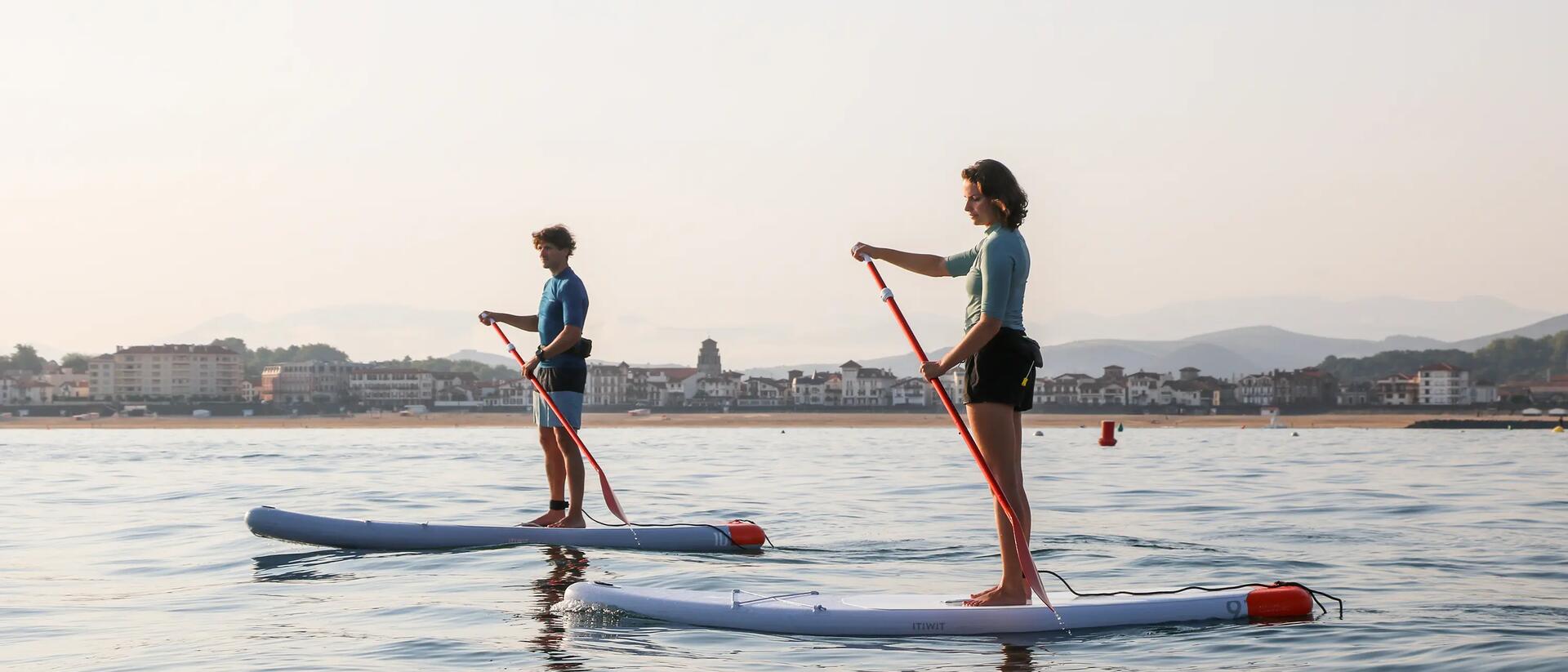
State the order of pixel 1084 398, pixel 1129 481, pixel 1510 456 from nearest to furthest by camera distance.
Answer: pixel 1129 481 → pixel 1510 456 → pixel 1084 398

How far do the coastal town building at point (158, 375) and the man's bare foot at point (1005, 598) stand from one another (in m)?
177

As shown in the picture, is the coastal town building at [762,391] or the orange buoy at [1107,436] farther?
the coastal town building at [762,391]

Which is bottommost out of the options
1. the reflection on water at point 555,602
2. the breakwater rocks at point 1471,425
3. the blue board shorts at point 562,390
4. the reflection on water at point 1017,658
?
the breakwater rocks at point 1471,425

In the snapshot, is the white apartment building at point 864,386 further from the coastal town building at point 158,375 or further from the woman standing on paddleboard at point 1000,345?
the woman standing on paddleboard at point 1000,345

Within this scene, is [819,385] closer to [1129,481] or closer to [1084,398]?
[1084,398]

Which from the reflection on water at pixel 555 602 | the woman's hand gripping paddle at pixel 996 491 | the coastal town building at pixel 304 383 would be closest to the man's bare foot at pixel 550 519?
the reflection on water at pixel 555 602

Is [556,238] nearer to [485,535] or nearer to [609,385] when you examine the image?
[485,535]

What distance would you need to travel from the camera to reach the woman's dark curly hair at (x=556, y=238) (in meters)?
9.95

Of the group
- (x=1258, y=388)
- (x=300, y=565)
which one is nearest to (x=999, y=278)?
(x=300, y=565)

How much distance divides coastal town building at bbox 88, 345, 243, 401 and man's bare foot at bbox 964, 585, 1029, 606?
177 m

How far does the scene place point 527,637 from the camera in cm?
653

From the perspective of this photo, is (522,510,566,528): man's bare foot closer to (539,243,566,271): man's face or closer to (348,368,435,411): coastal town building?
(539,243,566,271): man's face

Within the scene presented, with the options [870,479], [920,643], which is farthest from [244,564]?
Answer: [870,479]

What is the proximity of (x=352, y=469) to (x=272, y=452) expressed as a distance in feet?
47.3
